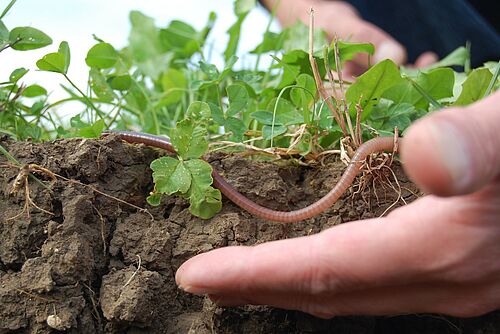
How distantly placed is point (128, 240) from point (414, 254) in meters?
0.54

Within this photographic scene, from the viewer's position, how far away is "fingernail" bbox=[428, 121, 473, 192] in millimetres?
522

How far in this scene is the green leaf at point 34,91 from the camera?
141 centimetres

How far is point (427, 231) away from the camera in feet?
2.25

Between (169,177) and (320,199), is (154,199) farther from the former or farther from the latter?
(320,199)

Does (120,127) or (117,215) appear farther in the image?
(120,127)

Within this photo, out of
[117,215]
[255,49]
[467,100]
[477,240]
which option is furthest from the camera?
[255,49]

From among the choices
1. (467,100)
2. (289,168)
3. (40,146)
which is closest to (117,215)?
(40,146)

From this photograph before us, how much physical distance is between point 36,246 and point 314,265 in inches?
20.1

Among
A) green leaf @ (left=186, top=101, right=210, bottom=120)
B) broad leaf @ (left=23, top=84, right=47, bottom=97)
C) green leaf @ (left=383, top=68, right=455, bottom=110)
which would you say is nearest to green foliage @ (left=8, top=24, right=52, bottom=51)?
broad leaf @ (left=23, top=84, right=47, bottom=97)

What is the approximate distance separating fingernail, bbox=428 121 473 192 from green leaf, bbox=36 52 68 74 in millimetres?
907

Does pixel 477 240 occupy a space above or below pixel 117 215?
above

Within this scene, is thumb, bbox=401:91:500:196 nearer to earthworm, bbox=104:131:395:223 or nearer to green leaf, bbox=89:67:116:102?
earthworm, bbox=104:131:395:223

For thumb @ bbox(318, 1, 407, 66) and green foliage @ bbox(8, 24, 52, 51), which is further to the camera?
thumb @ bbox(318, 1, 407, 66)

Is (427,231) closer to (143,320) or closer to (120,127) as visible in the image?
(143,320)
